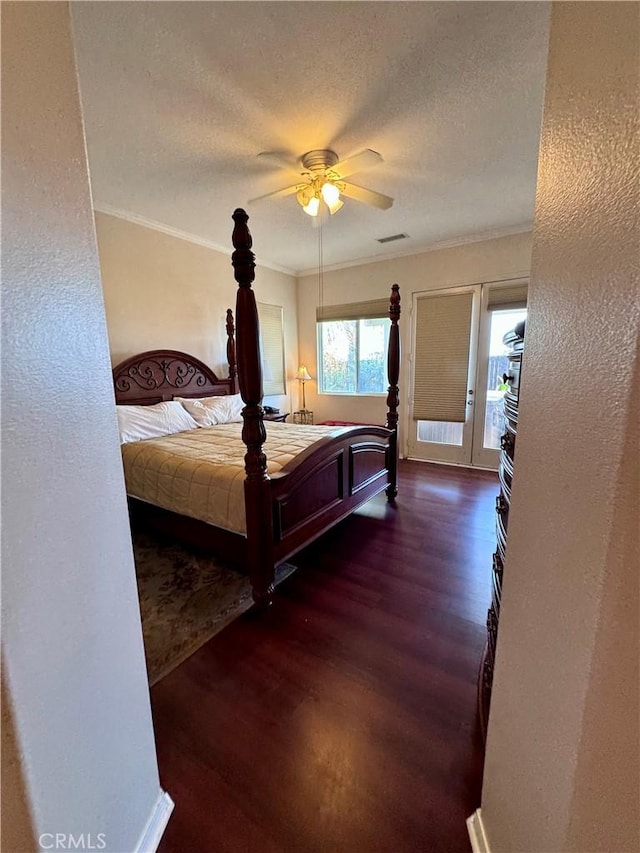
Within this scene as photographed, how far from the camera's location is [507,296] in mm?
3846

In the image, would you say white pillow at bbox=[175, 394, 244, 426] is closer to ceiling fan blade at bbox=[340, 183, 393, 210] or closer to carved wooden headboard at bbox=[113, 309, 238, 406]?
carved wooden headboard at bbox=[113, 309, 238, 406]

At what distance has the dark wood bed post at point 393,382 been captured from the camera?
3.18 meters

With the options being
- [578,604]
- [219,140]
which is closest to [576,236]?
[578,604]

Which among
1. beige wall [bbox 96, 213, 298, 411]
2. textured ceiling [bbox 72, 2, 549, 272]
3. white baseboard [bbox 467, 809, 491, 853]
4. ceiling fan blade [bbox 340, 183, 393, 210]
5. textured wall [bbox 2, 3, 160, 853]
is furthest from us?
beige wall [bbox 96, 213, 298, 411]

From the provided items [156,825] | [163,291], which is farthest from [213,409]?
[156,825]

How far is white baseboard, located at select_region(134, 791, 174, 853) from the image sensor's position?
3.10 ft

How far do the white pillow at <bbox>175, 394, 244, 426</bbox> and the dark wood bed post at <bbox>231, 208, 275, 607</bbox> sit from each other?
6.07ft

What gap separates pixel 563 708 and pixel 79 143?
1.44 m

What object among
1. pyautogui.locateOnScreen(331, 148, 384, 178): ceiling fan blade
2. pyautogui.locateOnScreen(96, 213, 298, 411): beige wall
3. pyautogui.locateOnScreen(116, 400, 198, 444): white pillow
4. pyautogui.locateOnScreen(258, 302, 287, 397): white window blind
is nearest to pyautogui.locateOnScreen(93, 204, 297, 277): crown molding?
pyautogui.locateOnScreen(96, 213, 298, 411): beige wall

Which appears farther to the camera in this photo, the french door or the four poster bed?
the french door

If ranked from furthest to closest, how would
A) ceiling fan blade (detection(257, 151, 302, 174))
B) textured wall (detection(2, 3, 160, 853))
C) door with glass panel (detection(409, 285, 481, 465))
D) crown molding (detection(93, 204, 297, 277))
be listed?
door with glass panel (detection(409, 285, 481, 465))
crown molding (detection(93, 204, 297, 277))
ceiling fan blade (detection(257, 151, 302, 174))
textured wall (detection(2, 3, 160, 853))

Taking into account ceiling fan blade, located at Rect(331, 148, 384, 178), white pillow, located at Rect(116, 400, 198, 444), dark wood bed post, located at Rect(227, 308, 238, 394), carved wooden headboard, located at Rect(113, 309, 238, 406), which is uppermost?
ceiling fan blade, located at Rect(331, 148, 384, 178)

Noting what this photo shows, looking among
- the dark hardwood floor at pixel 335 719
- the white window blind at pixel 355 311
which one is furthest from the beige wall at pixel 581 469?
the white window blind at pixel 355 311

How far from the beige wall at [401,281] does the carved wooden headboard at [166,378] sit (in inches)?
59.7
